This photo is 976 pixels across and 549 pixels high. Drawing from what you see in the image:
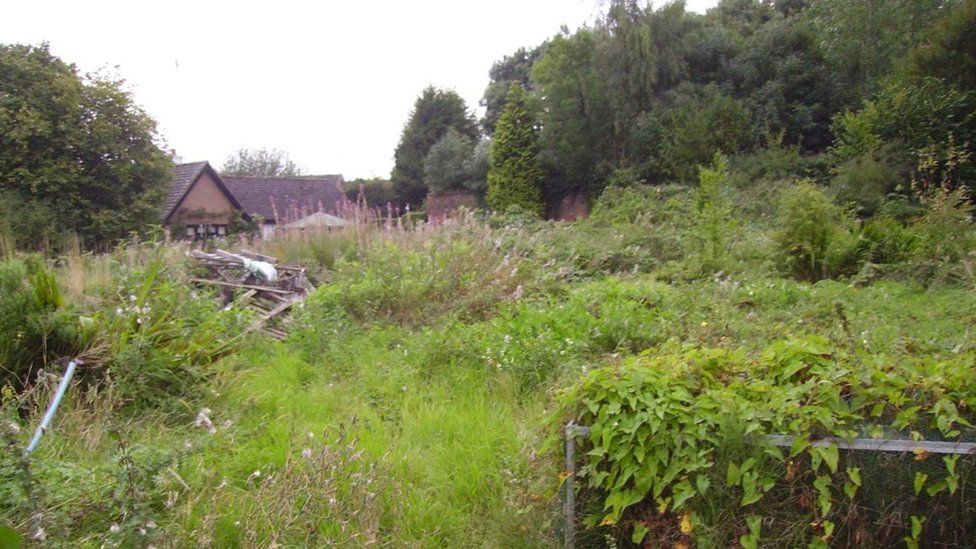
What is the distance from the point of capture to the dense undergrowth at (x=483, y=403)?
266cm

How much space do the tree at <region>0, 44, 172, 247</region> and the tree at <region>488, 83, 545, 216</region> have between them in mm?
12041

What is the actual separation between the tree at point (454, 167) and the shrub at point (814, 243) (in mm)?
21115

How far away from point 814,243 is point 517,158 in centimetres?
1776

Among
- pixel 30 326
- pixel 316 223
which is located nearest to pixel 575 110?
pixel 316 223

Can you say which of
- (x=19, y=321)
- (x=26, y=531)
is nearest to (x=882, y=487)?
(x=26, y=531)

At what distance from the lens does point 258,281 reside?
9.60 metres

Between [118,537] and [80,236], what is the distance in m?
17.4

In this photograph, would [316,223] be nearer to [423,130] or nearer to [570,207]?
[570,207]

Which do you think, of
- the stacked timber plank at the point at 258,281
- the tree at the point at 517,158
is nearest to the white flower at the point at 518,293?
the stacked timber plank at the point at 258,281

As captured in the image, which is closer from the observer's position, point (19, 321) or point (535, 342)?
point (19, 321)

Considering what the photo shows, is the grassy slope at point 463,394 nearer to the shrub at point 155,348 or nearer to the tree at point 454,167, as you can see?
the shrub at point 155,348

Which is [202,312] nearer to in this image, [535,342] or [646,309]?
[535,342]

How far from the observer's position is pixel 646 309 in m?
6.40

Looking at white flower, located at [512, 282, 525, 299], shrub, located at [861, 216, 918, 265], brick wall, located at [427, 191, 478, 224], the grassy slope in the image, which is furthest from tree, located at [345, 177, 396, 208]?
the grassy slope
